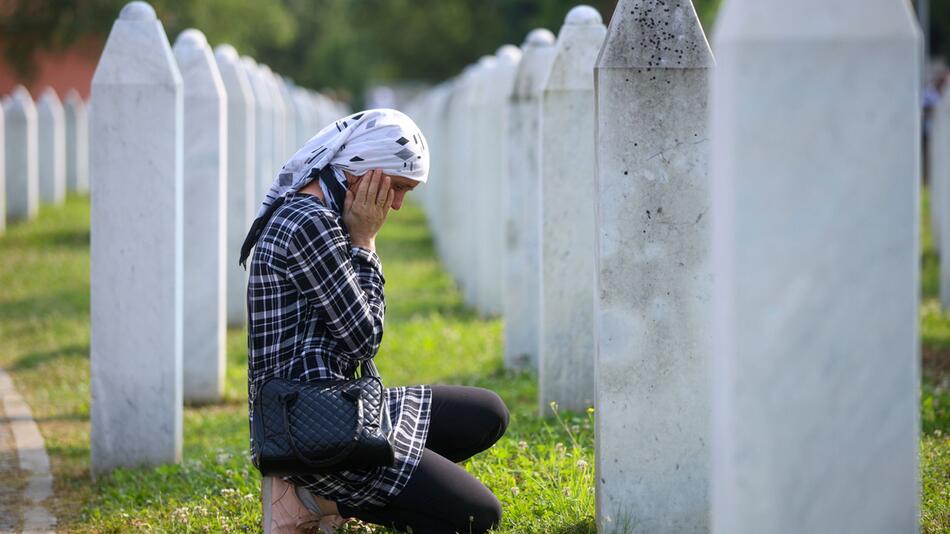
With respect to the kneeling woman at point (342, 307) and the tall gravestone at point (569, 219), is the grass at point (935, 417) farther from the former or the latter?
the tall gravestone at point (569, 219)

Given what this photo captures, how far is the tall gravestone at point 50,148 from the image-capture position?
20.5m

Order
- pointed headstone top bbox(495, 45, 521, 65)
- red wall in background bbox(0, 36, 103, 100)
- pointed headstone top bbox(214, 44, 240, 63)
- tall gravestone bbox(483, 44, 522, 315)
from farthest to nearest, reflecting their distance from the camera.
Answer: red wall in background bbox(0, 36, 103, 100) → pointed headstone top bbox(495, 45, 521, 65) → tall gravestone bbox(483, 44, 522, 315) → pointed headstone top bbox(214, 44, 240, 63)

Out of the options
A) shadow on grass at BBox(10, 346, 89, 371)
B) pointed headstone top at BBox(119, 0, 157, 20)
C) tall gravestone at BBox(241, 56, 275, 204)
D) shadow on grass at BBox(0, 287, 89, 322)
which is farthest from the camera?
tall gravestone at BBox(241, 56, 275, 204)

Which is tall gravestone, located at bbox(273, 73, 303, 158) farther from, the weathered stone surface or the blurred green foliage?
the blurred green foliage

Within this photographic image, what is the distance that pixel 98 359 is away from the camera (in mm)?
6188

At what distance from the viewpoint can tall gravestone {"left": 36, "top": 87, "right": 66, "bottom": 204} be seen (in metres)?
20.5

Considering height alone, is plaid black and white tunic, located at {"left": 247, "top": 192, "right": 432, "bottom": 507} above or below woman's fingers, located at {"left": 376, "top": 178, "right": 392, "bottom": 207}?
below

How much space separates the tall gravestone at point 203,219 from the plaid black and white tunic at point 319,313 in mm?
3952

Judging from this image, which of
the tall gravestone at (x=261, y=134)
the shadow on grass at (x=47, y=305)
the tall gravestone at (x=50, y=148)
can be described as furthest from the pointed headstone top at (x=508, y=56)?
the tall gravestone at (x=50, y=148)

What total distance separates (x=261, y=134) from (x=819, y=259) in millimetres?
10386

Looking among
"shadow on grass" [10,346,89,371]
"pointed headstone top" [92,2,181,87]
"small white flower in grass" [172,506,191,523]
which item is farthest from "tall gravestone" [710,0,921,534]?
"shadow on grass" [10,346,89,371]

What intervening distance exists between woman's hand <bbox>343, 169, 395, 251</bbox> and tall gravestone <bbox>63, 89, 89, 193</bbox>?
2056 cm

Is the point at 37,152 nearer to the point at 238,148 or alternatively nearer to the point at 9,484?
the point at 238,148

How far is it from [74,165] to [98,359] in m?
19.1
